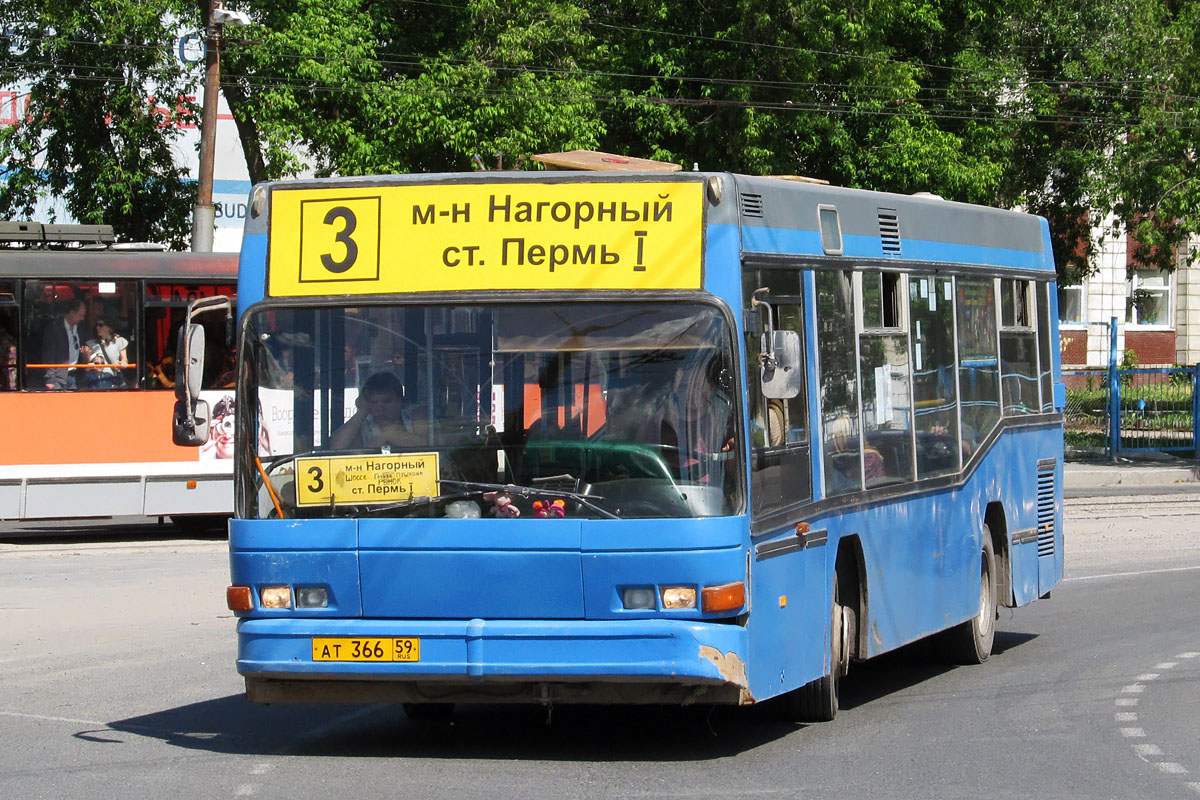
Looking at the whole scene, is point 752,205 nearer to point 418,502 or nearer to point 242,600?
point 418,502

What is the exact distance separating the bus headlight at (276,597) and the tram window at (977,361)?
4.62 metres

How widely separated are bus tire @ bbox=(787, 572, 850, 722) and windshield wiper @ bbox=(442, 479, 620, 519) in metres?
1.77

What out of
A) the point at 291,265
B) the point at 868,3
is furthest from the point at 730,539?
the point at 868,3

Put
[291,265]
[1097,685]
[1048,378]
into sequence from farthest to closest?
[1048,378] → [1097,685] → [291,265]

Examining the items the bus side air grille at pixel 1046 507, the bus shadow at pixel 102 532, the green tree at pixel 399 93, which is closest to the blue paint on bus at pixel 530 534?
the bus side air grille at pixel 1046 507

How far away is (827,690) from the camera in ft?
27.5

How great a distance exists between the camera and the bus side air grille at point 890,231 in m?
9.21

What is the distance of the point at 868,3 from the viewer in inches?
1123

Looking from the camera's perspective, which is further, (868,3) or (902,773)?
(868,3)

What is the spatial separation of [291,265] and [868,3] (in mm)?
22609

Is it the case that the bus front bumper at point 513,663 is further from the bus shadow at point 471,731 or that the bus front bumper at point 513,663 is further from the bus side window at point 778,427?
the bus side window at point 778,427

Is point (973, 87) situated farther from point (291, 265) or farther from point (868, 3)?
point (291, 265)

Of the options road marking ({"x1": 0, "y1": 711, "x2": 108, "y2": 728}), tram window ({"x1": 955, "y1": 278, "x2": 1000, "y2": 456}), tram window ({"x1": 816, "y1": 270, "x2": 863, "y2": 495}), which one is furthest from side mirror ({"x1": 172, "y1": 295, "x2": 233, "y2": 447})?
tram window ({"x1": 955, "y1": 278, "x2": 1000, "y2": 456})

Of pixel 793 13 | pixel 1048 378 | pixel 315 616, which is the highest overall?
pixel 793 13
